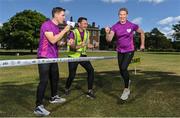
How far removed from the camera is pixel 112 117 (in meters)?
7.44

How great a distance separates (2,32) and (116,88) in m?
71.2

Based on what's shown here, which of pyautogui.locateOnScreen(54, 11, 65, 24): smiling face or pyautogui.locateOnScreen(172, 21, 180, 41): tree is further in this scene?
pyautogui.locateOnScreen(172, 21, 180, 41): tree

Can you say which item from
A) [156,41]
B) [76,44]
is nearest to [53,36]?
[76,44]

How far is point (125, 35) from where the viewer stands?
30.2 feet

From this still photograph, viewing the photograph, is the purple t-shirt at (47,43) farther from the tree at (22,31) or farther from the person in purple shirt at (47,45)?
the tree at (22,31)

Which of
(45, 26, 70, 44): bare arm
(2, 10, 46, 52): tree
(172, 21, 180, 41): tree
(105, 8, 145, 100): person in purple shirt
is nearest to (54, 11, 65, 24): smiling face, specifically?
(45, 26, 70, 44): bare arm

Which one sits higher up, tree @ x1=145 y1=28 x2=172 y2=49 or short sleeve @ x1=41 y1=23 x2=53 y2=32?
short sleeve @ x1=41 y1=23 x2=53 y2=32

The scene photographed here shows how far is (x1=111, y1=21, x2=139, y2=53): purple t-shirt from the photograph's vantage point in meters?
9.20

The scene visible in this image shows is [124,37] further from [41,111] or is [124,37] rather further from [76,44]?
[41,111]

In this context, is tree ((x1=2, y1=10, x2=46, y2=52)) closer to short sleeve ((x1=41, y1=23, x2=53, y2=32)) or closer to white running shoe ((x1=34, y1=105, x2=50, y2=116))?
short sleeve ((x1=41, y1=23, x2=53, y2=32))

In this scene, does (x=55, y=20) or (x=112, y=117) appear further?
(x=55, y=20)

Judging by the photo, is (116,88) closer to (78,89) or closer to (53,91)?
(78,89)

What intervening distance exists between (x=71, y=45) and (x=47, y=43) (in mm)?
1789

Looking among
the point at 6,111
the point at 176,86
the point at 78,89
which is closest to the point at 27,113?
the point at 6,111
